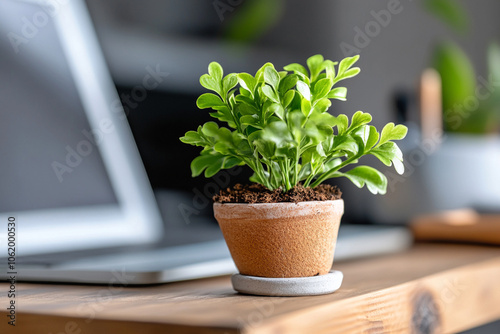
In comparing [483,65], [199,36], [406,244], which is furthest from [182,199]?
[483,65]

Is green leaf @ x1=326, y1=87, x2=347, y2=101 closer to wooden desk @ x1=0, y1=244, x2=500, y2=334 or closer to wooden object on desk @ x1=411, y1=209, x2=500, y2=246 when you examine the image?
wooden desk @ x1=0, y1=244, x2=500, y2=334

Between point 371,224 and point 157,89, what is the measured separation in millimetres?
558

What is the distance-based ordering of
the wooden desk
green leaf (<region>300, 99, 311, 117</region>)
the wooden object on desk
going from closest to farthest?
the wooden desk → green leaf (<region>300, 99, 311, 117</region>) → the wooden object on desk

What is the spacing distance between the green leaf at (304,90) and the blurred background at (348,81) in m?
0.73

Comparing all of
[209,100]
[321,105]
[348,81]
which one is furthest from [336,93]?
[348,81]

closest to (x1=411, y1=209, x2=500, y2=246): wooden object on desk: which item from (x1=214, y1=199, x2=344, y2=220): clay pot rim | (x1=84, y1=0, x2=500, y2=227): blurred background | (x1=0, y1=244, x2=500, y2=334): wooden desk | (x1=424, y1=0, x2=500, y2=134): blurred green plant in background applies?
(x1=84, y1=0, x2=500, y2=227): blurred background

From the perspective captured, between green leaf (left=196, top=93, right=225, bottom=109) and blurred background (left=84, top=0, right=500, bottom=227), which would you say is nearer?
green leaf (left=196, top=93, right=225, bottom=109)

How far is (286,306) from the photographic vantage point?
51cm

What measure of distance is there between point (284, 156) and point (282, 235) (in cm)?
7

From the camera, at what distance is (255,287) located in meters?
0.58

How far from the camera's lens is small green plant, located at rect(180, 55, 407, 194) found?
556mm

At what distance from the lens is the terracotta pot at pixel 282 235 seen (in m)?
0.57

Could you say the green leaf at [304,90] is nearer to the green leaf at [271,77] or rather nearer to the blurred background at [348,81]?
the green leaf at [271,77]

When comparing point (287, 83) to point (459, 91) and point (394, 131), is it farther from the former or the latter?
point (459, 91)
